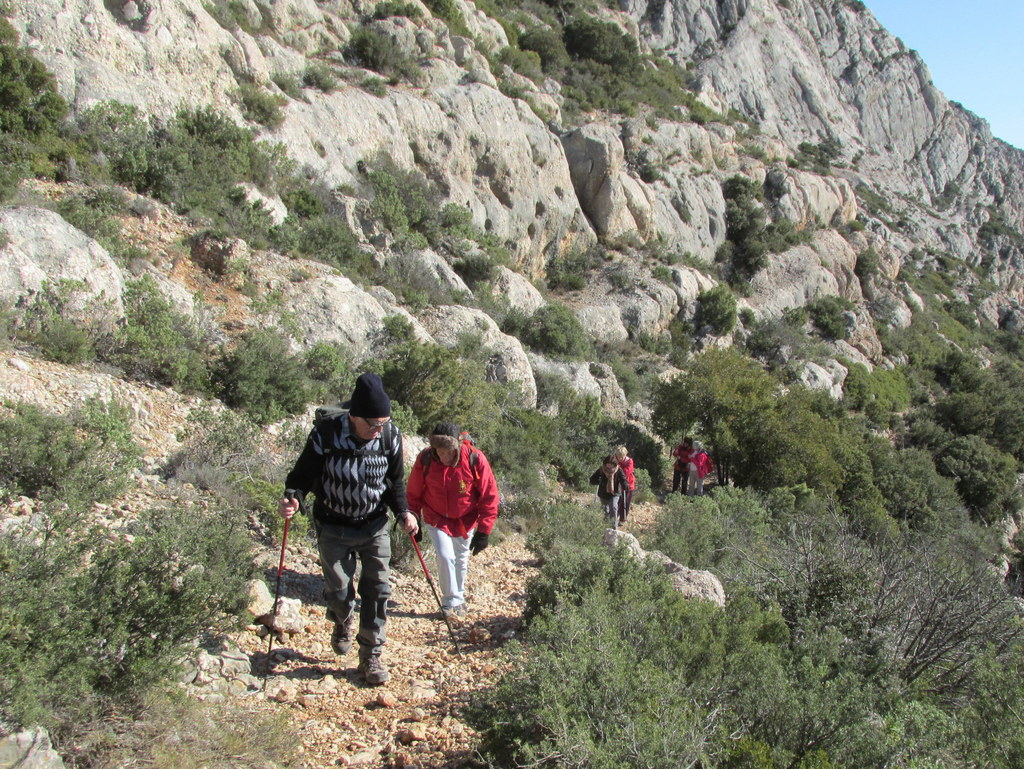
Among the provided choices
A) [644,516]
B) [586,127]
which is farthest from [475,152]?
[644,516]

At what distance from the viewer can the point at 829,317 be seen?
25.7 m

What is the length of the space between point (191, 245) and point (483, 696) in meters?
8.52

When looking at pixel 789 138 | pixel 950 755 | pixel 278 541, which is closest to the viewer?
pixel 950 755

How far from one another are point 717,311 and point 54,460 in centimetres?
1992

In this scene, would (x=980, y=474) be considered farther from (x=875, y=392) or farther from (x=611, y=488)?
(x=611, y=488)

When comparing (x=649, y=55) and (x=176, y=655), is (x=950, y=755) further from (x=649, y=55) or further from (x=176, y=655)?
(x=649, y=55)

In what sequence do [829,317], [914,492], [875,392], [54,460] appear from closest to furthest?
[54,460] < [914,492] < [875,392] < [829,317]

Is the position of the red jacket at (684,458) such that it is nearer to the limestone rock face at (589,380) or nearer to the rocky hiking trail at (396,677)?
the limestone rock face at (589,380)

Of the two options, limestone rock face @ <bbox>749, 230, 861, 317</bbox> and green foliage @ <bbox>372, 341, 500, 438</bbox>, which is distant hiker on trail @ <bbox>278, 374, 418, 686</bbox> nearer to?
green foliage @ <bbox>372, 341, 500, 438</bbox>

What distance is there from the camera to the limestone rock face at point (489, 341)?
38.4 feet

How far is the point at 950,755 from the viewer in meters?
3.16

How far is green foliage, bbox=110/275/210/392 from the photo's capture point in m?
6.93

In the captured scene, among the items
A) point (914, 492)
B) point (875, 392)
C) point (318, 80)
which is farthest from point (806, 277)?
point (318, 80)

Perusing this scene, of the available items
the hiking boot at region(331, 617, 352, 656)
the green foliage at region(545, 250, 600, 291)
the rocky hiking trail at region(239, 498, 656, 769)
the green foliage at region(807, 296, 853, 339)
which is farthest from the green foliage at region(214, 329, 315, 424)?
the green foliage at region(807, 296, 853, 339)
